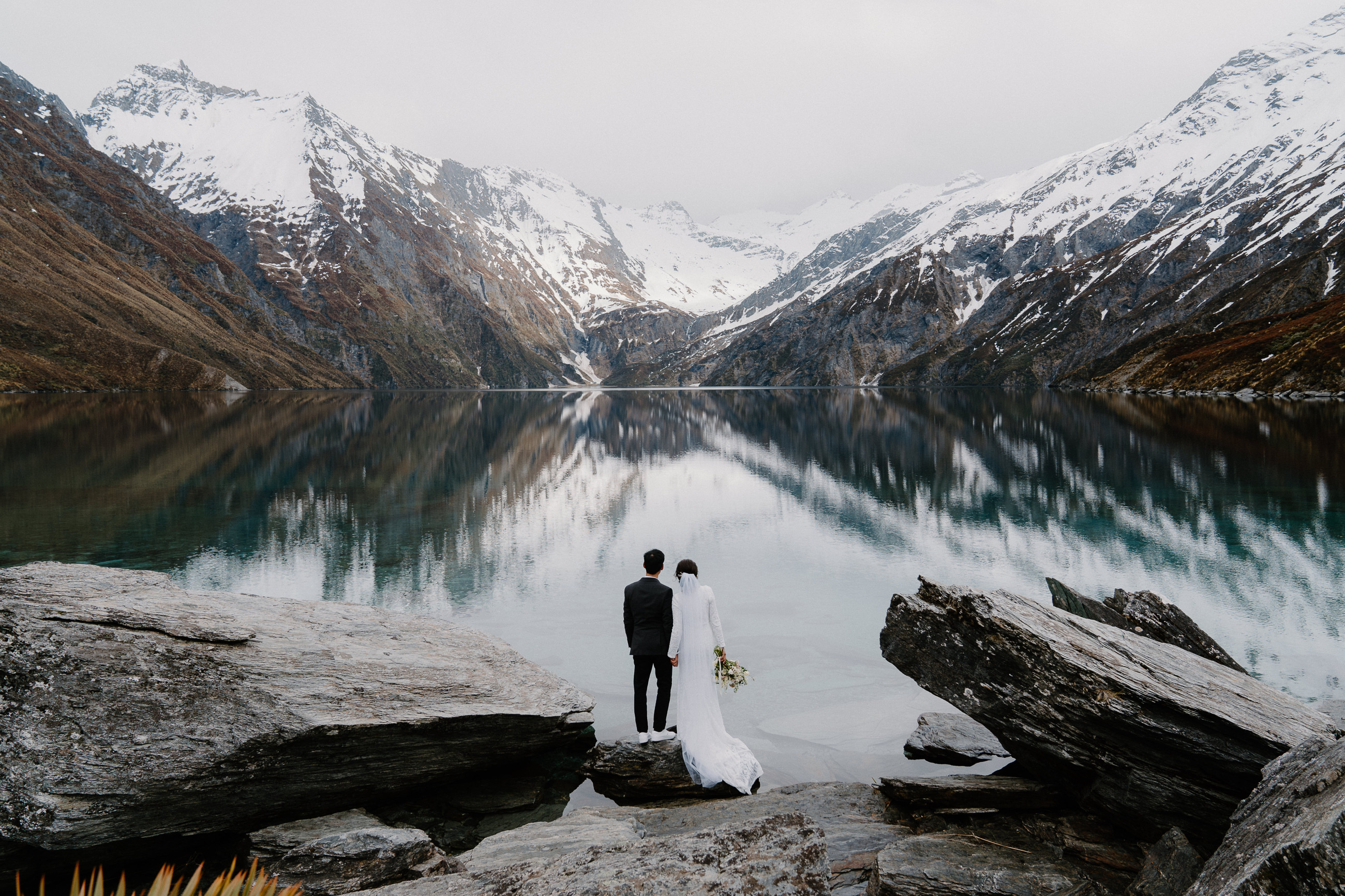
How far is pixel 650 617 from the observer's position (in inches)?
495

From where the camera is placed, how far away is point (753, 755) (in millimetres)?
12680

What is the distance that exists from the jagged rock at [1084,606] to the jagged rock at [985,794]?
470cm

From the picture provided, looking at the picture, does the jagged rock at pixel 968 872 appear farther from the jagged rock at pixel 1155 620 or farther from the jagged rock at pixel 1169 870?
the jagged rock at pixel 1155 620

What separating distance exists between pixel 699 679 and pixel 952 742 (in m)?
4.86

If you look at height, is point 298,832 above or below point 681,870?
below

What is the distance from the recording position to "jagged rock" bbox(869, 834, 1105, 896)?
751 centimetres

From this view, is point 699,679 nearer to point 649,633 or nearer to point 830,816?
point 649,633

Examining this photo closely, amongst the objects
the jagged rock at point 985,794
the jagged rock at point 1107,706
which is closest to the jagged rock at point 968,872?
the jagged rock at point 985,794

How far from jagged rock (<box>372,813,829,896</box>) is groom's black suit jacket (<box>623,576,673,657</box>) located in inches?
186

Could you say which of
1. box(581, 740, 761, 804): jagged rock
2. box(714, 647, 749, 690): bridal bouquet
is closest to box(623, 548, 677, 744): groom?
box(581, 740, 761, 804): jagged rock

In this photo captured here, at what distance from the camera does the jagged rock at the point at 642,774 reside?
37.7 feet

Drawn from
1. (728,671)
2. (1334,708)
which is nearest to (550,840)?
(728,671)

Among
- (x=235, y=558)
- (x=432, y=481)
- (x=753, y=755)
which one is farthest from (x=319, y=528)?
(x=753, y=755)

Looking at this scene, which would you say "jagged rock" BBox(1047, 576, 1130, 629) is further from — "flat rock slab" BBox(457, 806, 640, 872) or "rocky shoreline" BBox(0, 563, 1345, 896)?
"flat rock slab" BBox(457, 806, 640, 872)
